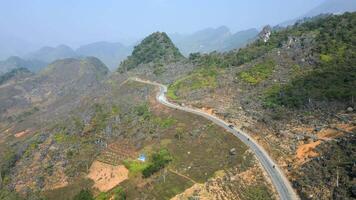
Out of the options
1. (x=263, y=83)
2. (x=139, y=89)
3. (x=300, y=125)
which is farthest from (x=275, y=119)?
(x=139, y=89)

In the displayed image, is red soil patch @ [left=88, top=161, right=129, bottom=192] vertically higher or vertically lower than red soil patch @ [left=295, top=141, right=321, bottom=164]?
lower

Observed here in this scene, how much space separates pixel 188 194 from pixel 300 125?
2146 cm

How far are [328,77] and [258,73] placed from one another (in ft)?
61.4

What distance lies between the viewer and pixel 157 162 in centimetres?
5219

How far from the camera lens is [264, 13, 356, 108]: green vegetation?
58.6 m

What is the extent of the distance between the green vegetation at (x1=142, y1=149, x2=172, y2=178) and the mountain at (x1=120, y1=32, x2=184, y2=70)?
262 ft

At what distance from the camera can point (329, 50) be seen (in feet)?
245

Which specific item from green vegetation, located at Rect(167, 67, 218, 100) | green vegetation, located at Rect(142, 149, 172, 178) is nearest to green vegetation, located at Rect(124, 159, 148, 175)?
green vegetation, located at Rect(142, 149, 172, 178)

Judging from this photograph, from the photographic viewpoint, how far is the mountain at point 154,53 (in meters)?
138

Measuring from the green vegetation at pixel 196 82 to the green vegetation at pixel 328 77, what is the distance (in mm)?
20503

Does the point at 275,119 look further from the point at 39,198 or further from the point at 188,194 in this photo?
the point at 39,198

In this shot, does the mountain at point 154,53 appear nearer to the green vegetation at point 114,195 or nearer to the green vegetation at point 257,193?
the green vegetation at point 114,195

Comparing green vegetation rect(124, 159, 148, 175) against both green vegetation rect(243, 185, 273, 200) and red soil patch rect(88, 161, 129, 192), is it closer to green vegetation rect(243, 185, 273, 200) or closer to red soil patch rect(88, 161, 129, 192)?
red soil patch rect(88, 161, 129, 192)

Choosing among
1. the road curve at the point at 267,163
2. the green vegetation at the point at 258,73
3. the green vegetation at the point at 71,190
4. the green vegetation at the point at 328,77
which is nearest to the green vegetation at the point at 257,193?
the road curve at the point at 267,163
